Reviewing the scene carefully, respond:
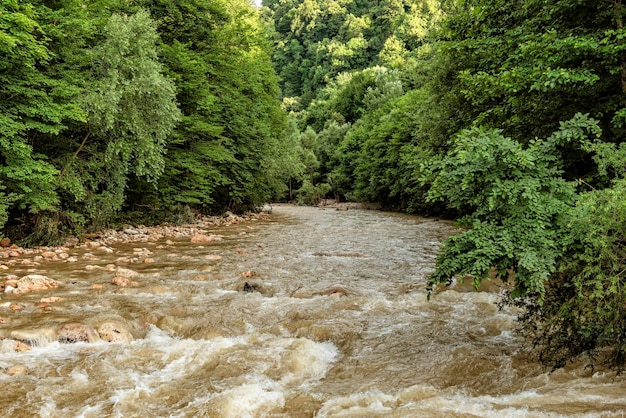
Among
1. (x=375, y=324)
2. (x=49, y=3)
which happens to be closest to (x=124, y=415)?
(x=375, y=324)

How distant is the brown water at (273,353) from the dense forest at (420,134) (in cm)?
87

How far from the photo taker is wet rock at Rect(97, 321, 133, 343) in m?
6.74

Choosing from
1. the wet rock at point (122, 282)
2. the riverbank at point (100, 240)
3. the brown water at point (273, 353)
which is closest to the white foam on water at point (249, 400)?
the brown water at point (273, 353)

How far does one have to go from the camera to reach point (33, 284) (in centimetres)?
895

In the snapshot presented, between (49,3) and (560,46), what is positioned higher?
(49,3)

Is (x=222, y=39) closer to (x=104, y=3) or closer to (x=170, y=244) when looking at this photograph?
(x=104, y=3)

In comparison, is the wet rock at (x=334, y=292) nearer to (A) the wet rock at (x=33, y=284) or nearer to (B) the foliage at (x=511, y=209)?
(B) the foliage at (x=511, y=209)

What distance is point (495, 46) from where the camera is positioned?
31.5ft

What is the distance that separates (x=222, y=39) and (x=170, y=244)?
16.3 m

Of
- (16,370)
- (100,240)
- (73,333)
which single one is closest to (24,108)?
(100,240)

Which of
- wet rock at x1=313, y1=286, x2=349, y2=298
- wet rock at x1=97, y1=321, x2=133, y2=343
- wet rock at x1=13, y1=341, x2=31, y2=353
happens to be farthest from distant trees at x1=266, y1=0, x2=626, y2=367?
wet rock at x1=13, y1=341, x2=31, y2=353

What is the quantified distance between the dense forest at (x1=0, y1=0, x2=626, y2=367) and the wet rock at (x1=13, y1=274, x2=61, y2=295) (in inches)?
136

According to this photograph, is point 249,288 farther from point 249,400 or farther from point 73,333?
point 249,400

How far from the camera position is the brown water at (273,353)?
4.76m
